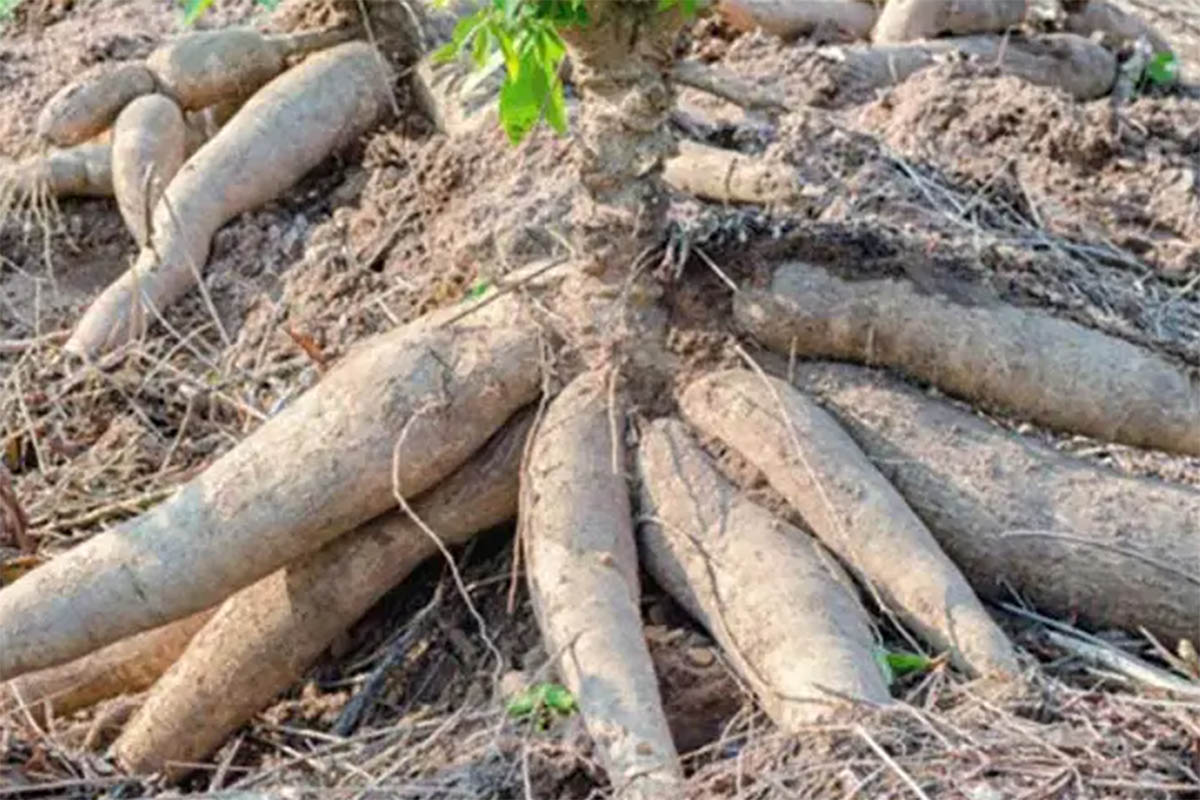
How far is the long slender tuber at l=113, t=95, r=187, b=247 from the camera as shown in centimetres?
406

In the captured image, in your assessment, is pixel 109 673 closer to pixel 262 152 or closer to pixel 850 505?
pixel 850 505

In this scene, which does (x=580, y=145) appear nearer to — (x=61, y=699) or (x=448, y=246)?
(x=448, y=246)

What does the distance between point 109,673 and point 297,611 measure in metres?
0.36

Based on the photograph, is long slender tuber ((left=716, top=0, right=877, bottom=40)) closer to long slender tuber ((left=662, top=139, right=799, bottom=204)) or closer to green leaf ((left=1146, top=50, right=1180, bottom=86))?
green leaf ((left=1146, top=50, right=1180, bottom=86))

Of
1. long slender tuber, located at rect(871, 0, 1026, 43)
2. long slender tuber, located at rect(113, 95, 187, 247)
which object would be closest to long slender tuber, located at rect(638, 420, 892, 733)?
long slender tuber, located at rect(113, 95, 187, 247)

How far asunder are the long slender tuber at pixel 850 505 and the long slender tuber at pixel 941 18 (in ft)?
8.02

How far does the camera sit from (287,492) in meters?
2.63

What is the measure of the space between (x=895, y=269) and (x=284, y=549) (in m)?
0.86

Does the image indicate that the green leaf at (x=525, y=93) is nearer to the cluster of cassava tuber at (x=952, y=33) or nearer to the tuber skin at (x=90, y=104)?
the tuber skin at (x=90, y=104)

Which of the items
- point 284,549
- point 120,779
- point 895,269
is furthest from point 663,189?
point 120,779

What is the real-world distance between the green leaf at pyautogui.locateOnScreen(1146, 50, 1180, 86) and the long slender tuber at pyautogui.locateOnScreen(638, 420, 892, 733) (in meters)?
2.87

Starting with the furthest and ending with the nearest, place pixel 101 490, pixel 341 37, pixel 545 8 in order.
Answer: pixel 341 37
pixel 101 490
pixel 545 8

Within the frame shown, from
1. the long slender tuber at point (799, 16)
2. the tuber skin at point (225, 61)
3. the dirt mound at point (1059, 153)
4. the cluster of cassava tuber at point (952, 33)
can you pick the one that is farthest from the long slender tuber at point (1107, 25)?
the tuber skin at point (225, 61)

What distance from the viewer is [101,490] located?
332cm
